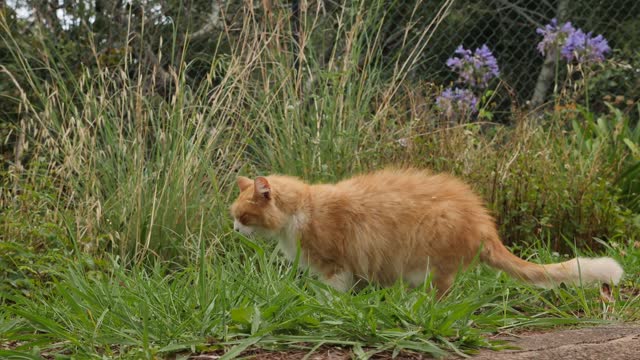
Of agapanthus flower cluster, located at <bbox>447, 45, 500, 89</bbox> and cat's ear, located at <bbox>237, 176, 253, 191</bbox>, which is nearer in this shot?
cat's ear, located at <bbox>237, 176, 253, 191</bbox>

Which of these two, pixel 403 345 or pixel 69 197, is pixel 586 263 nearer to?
pixel 403 345

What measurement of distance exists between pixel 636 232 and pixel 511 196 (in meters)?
0.84

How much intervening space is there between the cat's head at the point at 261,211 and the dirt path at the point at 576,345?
1.27 metres

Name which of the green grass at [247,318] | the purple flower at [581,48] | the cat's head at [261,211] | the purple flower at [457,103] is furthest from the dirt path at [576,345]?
the purple flower at [581,48]

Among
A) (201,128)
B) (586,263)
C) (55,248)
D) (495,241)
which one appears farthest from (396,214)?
(55,248)

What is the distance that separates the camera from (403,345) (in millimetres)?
2957

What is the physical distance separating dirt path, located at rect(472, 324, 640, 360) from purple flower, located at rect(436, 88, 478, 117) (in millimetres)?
2730

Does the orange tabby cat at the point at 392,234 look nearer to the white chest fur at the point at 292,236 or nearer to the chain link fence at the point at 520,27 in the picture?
the white chest fur at the point at 292,236

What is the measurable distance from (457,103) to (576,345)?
130 inches

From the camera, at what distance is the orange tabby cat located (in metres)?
3.91

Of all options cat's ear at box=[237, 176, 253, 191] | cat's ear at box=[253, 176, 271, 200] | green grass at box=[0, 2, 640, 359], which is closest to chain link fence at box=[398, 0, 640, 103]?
green grass at box=[0, 2, 640, 359]

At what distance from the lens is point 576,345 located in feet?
10.2

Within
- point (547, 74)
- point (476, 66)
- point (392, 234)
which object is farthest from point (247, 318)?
point (547, 74)

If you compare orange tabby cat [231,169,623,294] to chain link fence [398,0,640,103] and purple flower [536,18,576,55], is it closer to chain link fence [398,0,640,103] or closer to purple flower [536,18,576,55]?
purple flower [536,18,576,55]
